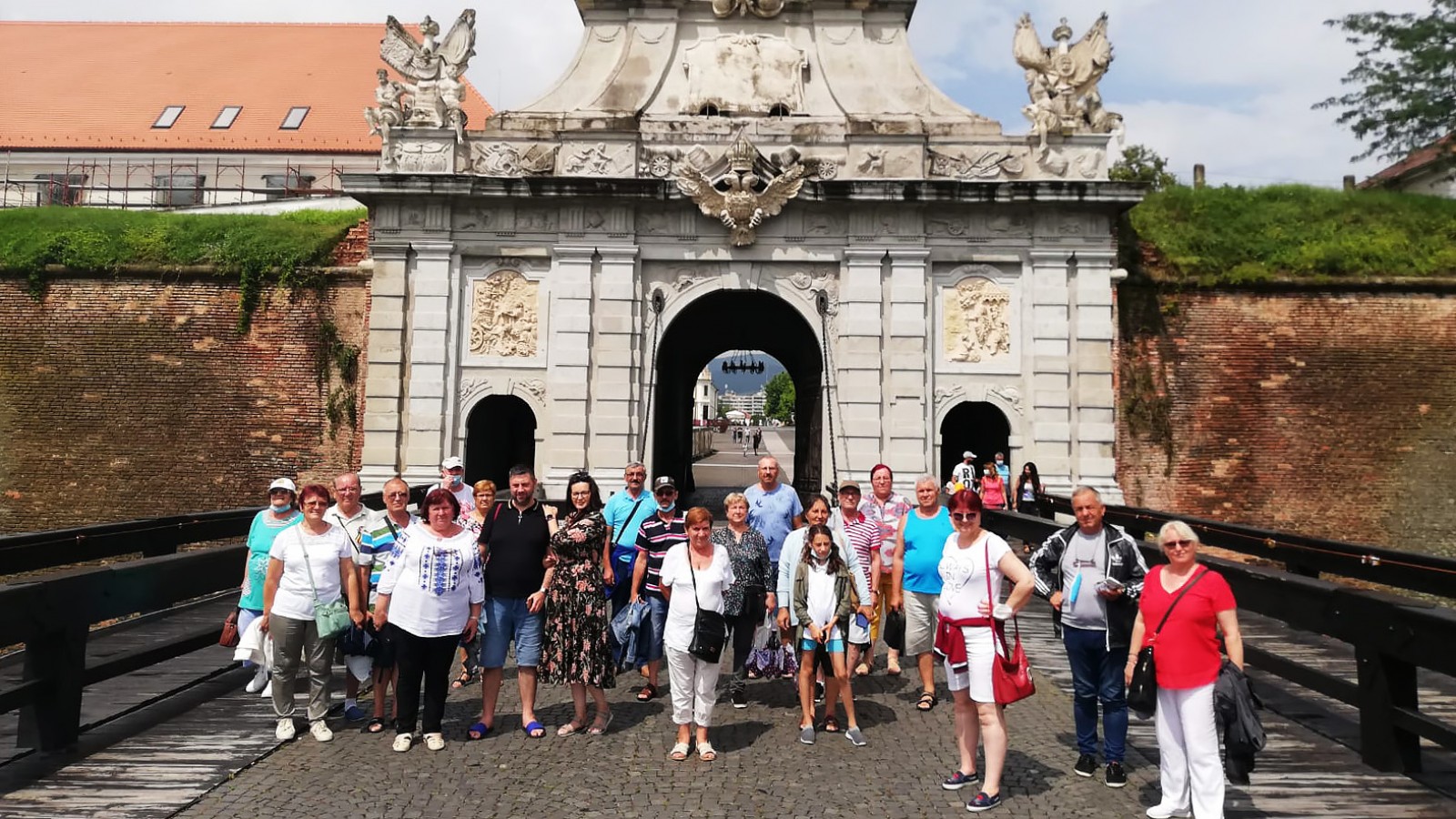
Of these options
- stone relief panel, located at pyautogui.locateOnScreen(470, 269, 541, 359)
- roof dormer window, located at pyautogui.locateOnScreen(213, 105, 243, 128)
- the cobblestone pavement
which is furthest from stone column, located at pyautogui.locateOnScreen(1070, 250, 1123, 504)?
roof dormer window, located at pyautogui.locateOnScreen(213, 105, 243, 128)

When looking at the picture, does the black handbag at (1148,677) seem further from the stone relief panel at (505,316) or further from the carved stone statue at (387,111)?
the carved stone statue at (387,111)

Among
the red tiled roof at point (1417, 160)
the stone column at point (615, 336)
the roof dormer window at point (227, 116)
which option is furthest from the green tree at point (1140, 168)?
Result: the roof dormer window at point (227, 116)

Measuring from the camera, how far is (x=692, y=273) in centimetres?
1884

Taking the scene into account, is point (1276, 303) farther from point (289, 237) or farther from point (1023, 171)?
point (289, 237)

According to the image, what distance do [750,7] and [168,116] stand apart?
27027mm

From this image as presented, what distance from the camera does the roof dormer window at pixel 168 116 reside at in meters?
35.4

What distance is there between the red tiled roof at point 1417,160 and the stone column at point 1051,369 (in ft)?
42.7

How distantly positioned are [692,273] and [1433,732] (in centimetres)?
1475

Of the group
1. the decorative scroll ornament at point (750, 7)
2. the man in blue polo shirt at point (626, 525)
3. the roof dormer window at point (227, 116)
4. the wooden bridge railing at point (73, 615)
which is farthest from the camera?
the roof dormer window at point (227, 116)

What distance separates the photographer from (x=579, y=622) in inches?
282

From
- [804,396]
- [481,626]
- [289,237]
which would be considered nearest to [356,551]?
[481,626]

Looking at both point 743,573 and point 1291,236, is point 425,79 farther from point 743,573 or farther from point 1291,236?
point 1291,236

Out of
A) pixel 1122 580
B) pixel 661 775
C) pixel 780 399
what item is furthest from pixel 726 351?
pixel 780 399

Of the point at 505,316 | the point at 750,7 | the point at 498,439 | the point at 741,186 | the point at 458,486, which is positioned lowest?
the point at 458,486
